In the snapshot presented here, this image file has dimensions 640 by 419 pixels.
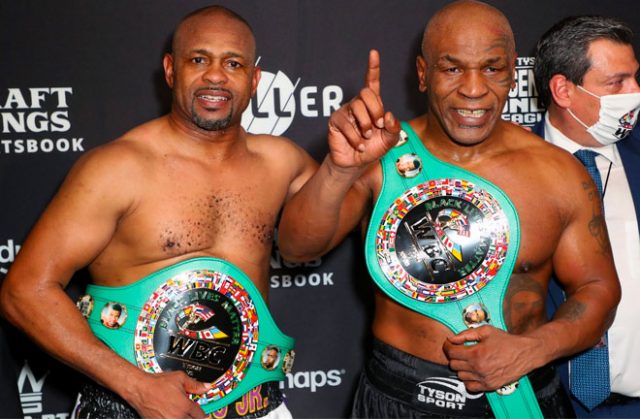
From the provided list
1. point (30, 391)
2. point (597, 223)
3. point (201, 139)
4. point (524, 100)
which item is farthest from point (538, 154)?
point (30, 391)

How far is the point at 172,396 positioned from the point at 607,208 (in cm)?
133

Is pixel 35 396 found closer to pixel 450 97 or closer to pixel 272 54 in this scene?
pixel 272 54

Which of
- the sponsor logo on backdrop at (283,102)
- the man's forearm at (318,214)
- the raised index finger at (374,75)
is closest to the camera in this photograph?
the raised index finger at (374,75)

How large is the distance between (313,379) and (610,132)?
125 centimetres

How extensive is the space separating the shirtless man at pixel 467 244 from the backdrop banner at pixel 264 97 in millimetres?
674

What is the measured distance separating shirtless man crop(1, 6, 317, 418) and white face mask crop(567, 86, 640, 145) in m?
0.88

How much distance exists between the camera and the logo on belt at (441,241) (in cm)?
202

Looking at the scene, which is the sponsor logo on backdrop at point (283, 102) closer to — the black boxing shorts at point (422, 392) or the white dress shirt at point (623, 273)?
the white dress shirt at point (623, 273)

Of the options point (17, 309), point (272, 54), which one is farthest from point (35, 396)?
point (272, 54)

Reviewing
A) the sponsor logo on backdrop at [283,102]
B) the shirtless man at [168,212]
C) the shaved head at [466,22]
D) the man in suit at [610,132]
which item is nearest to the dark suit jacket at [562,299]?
the man in suit at [610,132]

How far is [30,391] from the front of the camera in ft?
9.02

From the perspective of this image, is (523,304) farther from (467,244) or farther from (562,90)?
(562,90)

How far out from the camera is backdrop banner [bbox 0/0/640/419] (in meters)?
2.64

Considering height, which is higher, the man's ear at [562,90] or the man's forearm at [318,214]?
the man's ear at [562,90]
